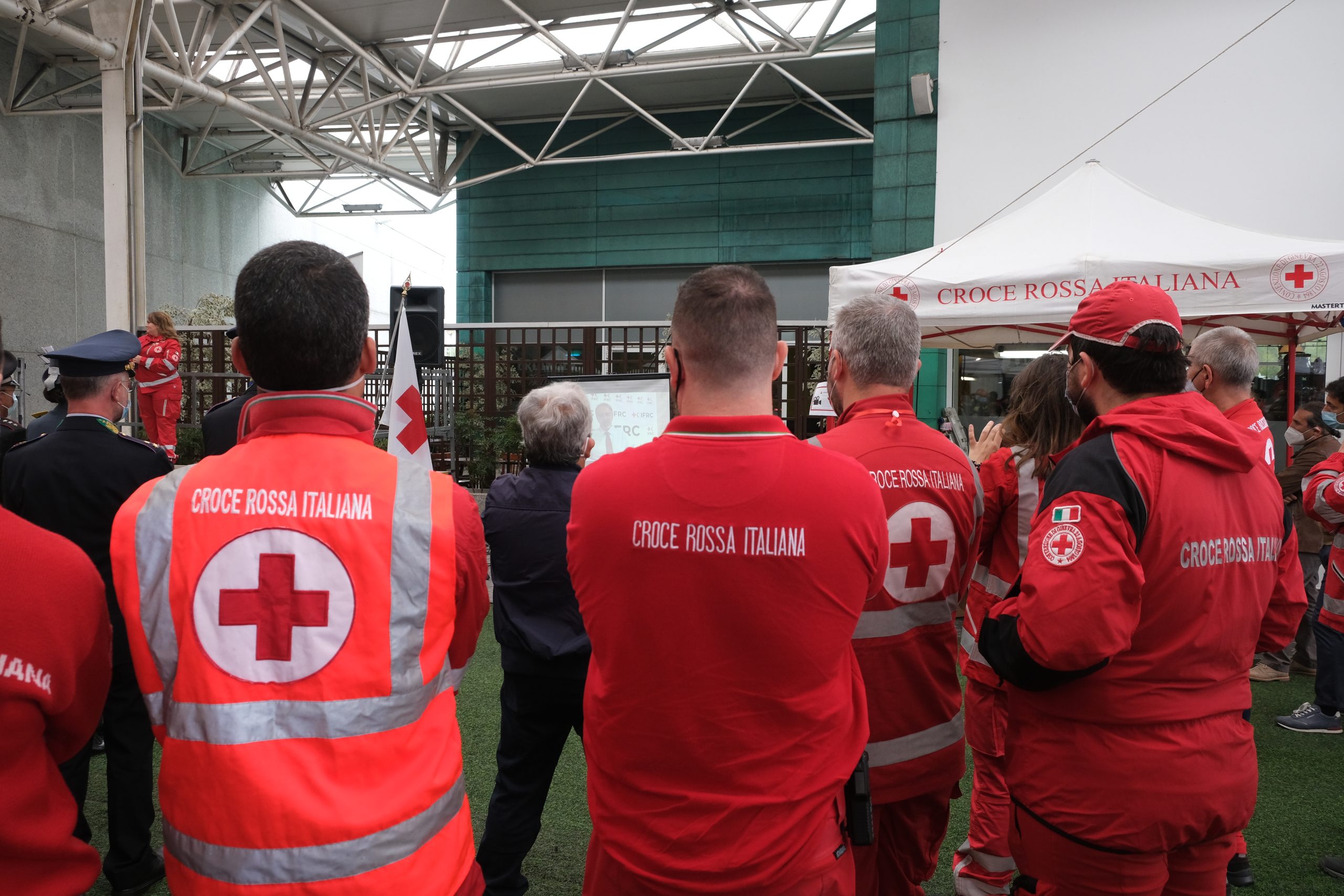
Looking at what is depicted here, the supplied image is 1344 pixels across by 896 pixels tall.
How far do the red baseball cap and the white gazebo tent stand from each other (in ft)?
8.86

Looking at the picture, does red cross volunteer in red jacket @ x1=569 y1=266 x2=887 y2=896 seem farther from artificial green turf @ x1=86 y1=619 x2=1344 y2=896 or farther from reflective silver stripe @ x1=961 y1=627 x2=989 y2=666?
artificial green turf @ x1=86 y1=619 x2=1344 y2=896

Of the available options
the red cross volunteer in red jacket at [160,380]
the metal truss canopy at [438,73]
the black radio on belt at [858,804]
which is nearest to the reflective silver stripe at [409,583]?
the black radio on belt at [858,804]

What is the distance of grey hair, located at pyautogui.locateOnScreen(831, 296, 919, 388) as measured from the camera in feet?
7.11

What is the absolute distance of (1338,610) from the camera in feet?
12.7

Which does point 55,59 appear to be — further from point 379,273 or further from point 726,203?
point 726,203

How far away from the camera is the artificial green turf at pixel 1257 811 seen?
9.73 feet

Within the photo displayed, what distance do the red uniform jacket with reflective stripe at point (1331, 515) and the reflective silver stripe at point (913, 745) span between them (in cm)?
275

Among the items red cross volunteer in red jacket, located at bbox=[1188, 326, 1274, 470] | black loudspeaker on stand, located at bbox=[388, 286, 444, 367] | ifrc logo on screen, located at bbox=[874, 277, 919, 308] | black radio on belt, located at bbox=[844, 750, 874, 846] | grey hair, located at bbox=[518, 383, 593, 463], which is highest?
ifrc logo on screen, located at bbox=[874, 277, 919, 308]

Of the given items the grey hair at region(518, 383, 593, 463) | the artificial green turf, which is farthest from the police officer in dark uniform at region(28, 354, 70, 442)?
A: the grey hair at region(518, 383, 593, 463)

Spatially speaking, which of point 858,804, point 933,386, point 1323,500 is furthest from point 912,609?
point 933,386

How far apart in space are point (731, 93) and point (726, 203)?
1912mm

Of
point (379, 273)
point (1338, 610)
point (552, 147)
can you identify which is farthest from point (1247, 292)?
point (379, 273)

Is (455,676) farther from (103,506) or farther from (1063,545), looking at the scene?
(103,506)

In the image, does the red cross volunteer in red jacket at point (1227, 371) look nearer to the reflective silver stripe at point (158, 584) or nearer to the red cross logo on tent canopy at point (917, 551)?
the red cross logo on tent canopy at point (917, 551)
